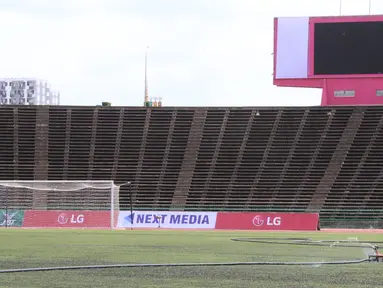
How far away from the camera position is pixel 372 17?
4119 centimetres

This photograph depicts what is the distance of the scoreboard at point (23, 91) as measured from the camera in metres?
166

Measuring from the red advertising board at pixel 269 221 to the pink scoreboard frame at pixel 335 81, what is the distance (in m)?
10.7

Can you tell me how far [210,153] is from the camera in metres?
42.5

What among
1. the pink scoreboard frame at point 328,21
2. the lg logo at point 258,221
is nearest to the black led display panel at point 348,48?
the pink scoreboard frame at point 328,21

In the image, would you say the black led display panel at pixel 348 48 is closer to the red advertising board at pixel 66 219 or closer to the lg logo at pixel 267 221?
the lg logo at pixel 267 221

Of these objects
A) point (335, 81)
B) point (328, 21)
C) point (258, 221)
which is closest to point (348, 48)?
point (328, 21)

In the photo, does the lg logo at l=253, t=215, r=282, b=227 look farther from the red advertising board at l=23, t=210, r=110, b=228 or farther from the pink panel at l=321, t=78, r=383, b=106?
the pink panel at l=321, t=78, r=383, b=106

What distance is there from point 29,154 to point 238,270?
113 ft

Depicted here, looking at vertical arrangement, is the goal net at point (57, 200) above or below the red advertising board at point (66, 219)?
above

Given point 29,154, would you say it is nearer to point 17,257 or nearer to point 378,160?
point 378,160

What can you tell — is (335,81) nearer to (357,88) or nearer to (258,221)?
(357,88)

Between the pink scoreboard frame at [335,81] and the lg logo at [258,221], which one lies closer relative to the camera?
the lg logo at [258,221]

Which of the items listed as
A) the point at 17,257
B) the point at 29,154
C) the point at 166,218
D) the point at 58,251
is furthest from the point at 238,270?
the point at 29,154

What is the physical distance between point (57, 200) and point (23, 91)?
14302 centimetres
